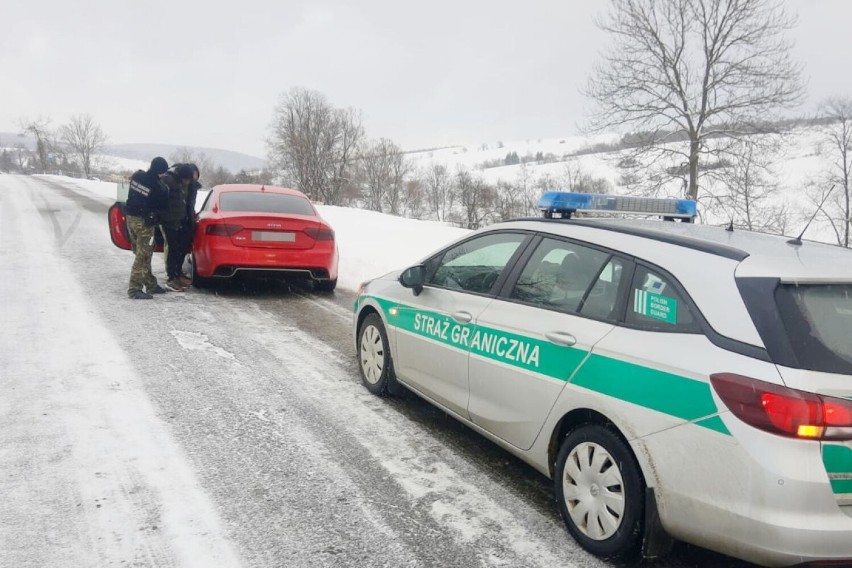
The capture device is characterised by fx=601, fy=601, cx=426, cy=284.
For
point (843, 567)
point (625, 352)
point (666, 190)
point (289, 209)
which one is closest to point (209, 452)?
point (625, 352)

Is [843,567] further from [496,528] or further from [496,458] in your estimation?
[496,458]

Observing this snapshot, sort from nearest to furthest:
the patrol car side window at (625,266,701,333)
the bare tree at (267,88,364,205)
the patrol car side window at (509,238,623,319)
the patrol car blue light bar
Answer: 1. the patrol car side window at (625,266,701,333)
2. the patrol car side window at (509,238,623,319)
3. the patrol car blue light bar
4. the bare tree at (267,88,364,205)

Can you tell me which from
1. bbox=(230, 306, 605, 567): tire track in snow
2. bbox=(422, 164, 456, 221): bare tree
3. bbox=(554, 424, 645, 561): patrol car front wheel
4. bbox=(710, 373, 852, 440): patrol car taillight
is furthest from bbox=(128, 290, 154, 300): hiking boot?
bbox=(422, 164, 456, 221): bare tree

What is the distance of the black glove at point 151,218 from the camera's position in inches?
292

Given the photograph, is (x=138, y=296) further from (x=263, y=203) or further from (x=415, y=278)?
(x=415, y=278)

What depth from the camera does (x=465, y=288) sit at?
12.8 ft

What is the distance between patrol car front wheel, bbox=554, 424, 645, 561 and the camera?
8.34 feet

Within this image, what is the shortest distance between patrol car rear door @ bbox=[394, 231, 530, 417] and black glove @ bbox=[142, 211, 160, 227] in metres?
4.47

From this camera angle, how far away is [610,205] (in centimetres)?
407

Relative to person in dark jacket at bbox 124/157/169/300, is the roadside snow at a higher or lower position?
lower

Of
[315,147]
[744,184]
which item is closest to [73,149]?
[315,147]

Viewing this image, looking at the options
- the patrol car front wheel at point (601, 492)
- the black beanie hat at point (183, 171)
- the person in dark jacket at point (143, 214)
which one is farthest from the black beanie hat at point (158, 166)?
the patrol car front wheel at point (601, 492)

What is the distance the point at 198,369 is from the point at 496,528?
10.3 feet

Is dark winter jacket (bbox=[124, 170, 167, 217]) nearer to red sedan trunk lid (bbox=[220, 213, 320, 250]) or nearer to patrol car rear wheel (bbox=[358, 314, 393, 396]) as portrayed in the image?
red sedan trunk lid (bbox=[220, 213, 320, 250])
